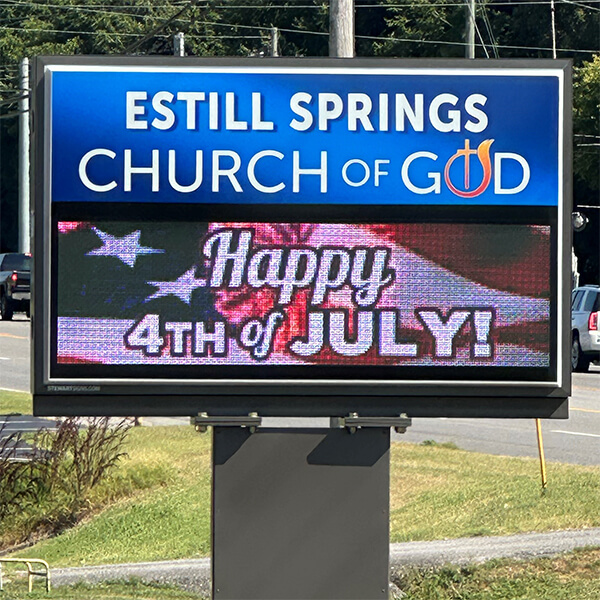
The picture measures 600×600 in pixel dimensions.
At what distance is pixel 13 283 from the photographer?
44844 millimetres

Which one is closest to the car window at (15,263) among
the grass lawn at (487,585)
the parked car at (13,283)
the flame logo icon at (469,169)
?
the parked car at (13,283)

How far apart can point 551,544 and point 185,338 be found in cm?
485

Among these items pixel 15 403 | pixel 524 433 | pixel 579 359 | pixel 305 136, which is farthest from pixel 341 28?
pixel 579 359

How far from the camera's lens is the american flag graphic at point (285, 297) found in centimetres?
793

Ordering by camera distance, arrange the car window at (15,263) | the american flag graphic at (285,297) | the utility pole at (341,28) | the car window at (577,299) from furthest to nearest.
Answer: the car window at (15,263), the car window at (577,299), the utility pole at (341,28), the american flag graphic at (285,297)

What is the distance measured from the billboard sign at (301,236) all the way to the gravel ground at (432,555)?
11.7 ft

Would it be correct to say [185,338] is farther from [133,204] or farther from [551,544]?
[551,544]

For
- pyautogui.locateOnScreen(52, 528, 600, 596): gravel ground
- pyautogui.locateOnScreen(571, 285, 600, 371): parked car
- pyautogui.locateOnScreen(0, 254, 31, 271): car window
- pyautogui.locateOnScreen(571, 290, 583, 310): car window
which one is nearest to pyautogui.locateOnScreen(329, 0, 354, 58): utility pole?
pyautogui.locateOnScreen(52, 528, 600, 596): gravel ground

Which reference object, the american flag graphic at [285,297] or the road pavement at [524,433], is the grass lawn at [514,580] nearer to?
the american flag graphic at [285,297]

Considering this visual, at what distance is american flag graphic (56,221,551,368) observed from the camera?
793 centimetres

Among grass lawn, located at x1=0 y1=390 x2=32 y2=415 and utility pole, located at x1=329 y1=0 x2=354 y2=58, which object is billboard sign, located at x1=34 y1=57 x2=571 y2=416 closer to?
utility pole, located at x1=329 y1=0 x2=354 y2=58

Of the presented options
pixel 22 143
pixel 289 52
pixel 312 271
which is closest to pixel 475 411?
pixel 312 271

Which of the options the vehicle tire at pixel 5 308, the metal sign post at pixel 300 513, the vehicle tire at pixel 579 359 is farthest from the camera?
the vehicle tire at pixel 5 308

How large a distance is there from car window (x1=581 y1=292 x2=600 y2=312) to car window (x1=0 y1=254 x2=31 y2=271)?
71.1 ft
